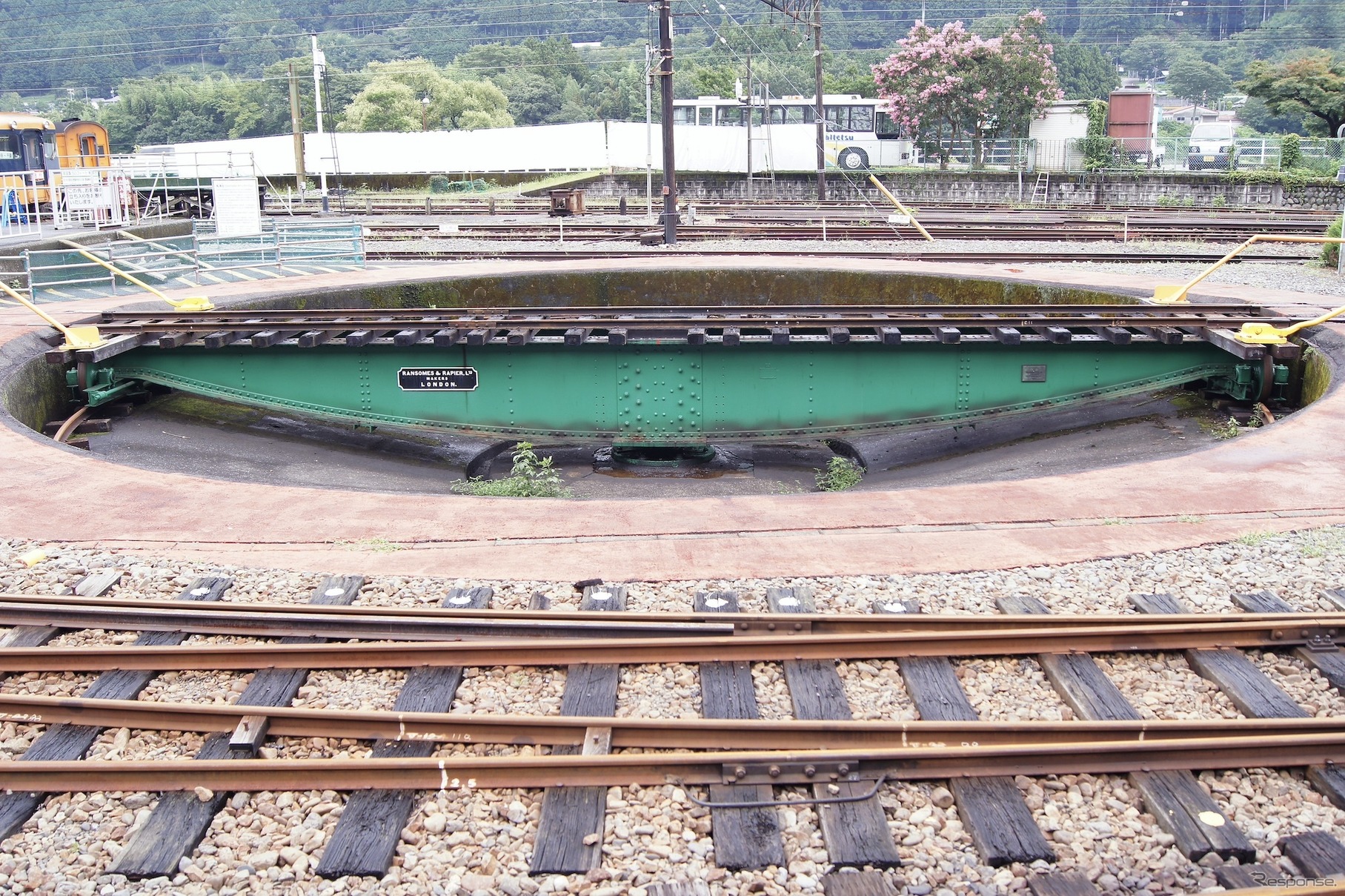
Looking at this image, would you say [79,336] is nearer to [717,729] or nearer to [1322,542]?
[717,729]

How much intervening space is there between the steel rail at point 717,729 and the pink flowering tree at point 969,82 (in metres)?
53.0

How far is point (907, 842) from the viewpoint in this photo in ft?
16.1

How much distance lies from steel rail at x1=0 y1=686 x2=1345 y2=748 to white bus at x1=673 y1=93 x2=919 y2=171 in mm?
55290

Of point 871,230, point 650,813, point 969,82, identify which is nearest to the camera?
point 650,813

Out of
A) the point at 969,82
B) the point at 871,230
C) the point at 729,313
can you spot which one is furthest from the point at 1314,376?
the point at 969,82

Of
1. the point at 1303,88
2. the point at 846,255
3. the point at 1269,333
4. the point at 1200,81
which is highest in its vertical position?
the point at 1200,81

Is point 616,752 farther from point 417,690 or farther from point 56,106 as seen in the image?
point 56,106

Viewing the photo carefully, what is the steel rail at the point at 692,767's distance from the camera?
533cm

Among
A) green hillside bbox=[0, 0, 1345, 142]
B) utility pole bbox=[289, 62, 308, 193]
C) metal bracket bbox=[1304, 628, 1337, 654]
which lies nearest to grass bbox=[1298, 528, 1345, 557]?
metal bracket bbox=[1304, 628, 1337, 654]

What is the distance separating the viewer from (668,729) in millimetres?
5641

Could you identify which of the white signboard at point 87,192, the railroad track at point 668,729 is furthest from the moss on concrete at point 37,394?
the white signboard at point 87,192

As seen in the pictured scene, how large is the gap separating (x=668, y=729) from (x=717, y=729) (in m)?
0.23

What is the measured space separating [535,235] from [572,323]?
1597cm

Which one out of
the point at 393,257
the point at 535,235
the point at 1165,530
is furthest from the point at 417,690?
the point at 535,235
